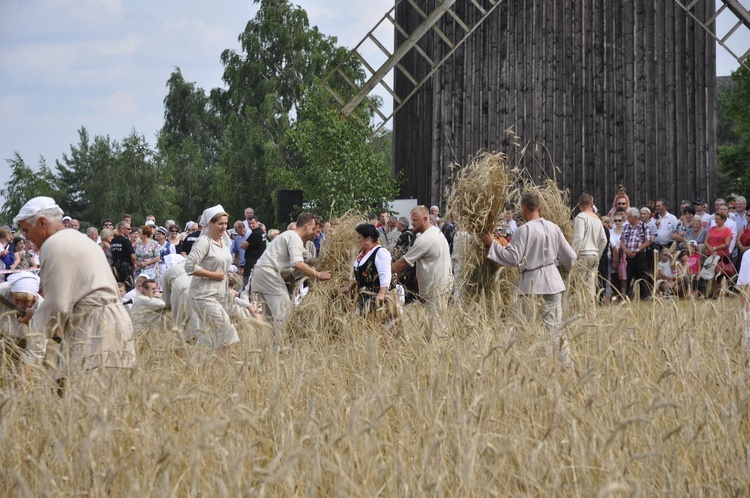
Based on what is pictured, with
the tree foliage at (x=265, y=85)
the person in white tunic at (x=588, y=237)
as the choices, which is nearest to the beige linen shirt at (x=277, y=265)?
the person in white tunic at (x=588, y=237)

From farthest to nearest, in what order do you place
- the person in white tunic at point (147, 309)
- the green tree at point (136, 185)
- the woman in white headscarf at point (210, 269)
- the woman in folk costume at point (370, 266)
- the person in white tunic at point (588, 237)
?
the green tree at point (136, 185), the person in white tunic at point (588, 237), the woman in folk costume at point (370, 266), the woman in white headscarf at point (210, 269), the person in white tunic at point (147, 309)

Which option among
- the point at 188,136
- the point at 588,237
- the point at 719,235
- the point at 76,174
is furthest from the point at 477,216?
the point at 76,174

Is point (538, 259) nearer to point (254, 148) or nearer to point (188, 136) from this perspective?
point (254, 148)

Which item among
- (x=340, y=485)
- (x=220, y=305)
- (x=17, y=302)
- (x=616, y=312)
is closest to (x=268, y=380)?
(x=17, y=302)

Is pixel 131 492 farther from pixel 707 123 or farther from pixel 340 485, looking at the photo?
pixel 707 123

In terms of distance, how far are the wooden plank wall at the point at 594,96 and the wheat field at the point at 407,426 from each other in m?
13.4

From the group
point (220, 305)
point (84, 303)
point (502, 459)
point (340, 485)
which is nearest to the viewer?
point (340, 485)

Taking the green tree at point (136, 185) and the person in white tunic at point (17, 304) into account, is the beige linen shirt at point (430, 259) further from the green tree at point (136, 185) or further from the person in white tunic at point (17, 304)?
the green tree at point (136, 185)

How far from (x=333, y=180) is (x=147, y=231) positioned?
547 centimetres

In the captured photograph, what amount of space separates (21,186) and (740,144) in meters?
32.8

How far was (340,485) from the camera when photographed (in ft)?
10.4

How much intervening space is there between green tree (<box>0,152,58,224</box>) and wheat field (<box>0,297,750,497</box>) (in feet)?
138

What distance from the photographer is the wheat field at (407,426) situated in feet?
12.0

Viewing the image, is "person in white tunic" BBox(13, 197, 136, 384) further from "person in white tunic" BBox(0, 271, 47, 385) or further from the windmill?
the windmill
